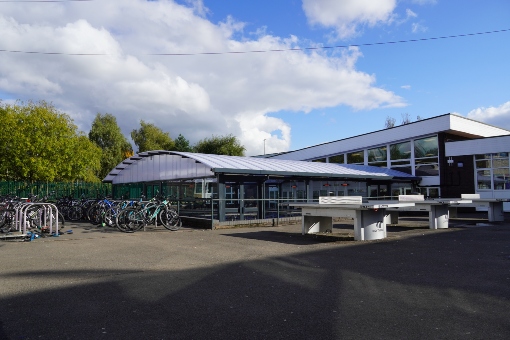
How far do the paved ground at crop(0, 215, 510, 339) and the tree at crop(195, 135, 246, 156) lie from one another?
37.8 m

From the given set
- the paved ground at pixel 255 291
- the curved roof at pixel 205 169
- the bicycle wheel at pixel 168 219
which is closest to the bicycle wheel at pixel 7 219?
the paved ground at pixel 255 291

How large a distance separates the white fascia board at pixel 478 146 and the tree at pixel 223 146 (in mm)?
27662

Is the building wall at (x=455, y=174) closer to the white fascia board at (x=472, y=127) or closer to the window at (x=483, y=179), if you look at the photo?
the window at (x=483, y=179)

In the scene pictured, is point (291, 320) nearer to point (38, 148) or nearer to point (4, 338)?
point (4, 338)

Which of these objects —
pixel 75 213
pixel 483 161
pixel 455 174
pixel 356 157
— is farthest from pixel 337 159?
pixel 75 213

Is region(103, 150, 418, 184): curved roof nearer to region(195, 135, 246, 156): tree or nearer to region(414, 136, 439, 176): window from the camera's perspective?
region(414, 136, 439, 176): window

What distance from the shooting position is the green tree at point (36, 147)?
86.5 ft

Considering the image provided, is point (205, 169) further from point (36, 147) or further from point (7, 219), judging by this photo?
point (36, 147)

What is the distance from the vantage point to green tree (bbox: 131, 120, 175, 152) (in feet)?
158

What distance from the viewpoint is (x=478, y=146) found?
2344 centimetres

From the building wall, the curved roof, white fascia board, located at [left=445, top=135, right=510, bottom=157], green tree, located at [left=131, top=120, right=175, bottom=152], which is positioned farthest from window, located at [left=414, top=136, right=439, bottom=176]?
green tree, located at [left=131, top=120, right=175, bottom=152]

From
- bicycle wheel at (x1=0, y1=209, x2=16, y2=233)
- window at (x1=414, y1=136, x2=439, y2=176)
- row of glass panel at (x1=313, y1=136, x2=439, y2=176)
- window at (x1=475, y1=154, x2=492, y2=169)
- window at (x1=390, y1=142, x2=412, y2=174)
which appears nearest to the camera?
bicycle wheel at (x1=0, y1=209, x2=16, y2=233)

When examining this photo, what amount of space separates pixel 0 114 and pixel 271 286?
2843cm

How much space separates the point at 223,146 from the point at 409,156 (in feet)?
84.5
